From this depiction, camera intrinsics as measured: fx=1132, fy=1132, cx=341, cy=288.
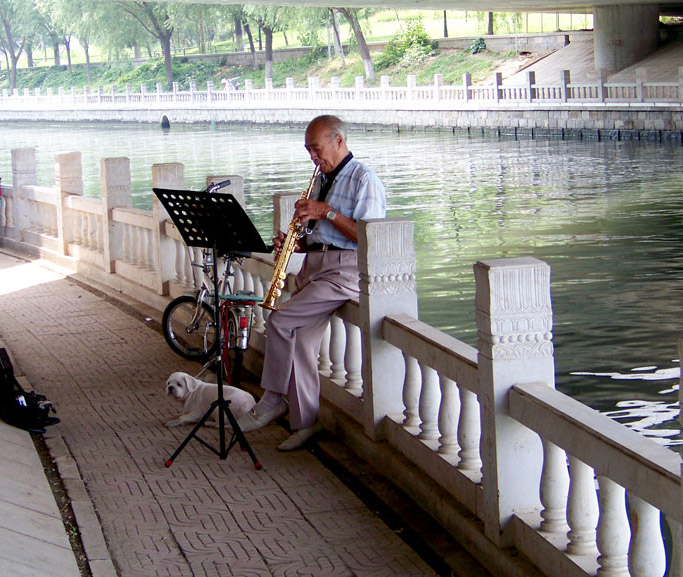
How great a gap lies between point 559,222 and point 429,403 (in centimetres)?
1609

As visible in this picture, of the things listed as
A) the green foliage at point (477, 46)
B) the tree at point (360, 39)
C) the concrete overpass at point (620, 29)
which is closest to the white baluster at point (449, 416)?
the concrete overpass at point (620, 29)

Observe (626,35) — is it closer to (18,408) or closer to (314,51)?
(314,51)

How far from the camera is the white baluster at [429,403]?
204 inches

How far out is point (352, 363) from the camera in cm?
623

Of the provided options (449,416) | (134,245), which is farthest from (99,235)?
(449,416)

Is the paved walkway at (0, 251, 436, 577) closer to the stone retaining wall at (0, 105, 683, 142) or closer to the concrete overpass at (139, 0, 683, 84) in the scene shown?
the stone retaining wall at (0, 105, 683, 142)

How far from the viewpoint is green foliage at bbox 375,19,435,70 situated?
58.0 metres

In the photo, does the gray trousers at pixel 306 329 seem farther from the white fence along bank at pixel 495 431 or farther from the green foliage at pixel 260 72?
the green foliage at pixel 260 72

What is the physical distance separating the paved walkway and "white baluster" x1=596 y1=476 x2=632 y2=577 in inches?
39.8

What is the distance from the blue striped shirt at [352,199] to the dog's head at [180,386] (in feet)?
4.28

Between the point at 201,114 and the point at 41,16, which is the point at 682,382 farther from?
the point at 41,16

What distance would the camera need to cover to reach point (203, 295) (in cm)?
835

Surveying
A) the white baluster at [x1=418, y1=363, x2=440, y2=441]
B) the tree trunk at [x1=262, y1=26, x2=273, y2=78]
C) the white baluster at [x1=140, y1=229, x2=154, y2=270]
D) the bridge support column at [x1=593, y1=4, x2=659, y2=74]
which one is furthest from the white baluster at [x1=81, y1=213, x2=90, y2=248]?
the tree trunk at [x1=262, y1=26, x2=273, y2=78]

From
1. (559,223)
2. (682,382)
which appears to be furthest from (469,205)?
(682,382)
